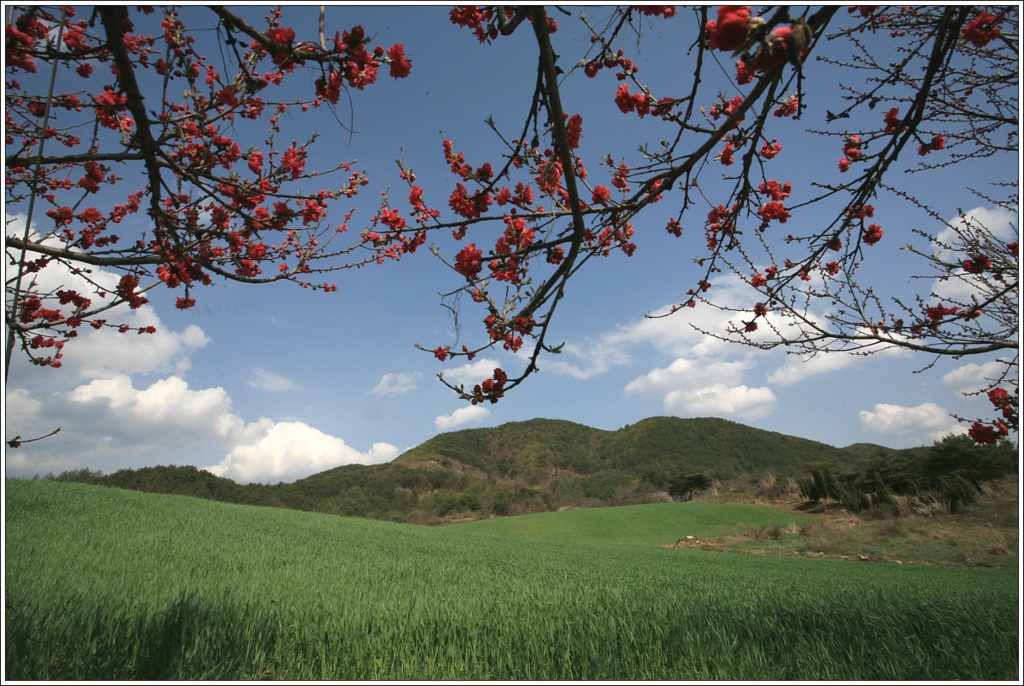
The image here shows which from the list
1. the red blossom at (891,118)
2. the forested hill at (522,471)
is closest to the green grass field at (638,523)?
the forested hill at (522,471)

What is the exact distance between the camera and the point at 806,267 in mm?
2703

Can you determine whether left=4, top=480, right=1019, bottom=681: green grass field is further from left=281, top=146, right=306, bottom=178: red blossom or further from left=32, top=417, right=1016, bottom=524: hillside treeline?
left=32, top=417, right=1016, bottom=524: hillside treeline

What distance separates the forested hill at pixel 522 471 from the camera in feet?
96.0

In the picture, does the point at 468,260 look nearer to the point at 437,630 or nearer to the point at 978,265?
the point at 437,630

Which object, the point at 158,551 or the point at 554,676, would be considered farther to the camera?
the point at 158,551

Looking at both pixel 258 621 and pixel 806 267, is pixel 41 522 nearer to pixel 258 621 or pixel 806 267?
pixel 258 621

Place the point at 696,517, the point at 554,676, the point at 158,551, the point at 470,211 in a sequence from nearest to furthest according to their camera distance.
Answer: the point at 554,676
the point at 470,211
the point at 158,551
the point at 696,517

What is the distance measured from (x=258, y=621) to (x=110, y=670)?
598mm

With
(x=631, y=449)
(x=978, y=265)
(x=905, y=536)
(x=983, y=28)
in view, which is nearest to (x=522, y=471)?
(x=631, y=449)

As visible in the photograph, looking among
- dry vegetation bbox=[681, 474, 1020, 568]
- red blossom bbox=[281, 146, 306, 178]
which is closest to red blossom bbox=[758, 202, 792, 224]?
red blossom bbox=[281, 146, 306, 178]

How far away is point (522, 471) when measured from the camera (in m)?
47.5

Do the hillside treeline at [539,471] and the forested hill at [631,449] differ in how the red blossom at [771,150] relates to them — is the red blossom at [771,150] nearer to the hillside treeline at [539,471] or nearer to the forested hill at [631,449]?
the hillside treeline at [539,471]

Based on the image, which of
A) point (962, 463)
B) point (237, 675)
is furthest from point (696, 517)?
point (237, 675)

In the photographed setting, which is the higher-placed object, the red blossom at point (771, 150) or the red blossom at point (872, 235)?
the red blossom at point (771, 150)
